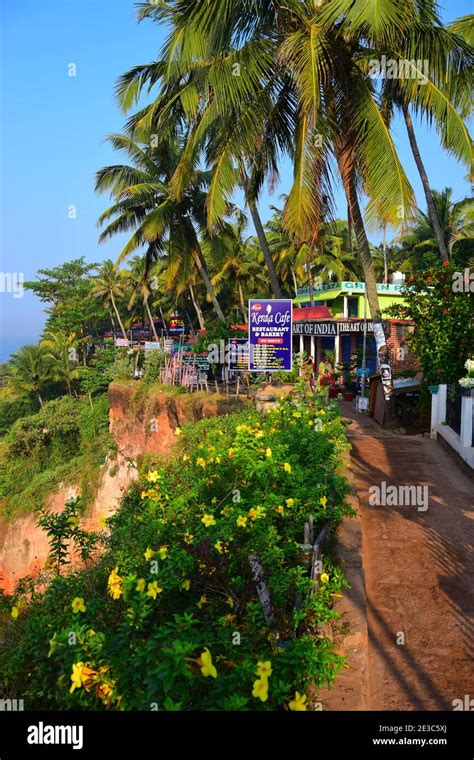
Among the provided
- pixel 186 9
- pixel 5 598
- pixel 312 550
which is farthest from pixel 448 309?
pixel 5 598

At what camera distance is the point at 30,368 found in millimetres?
33312

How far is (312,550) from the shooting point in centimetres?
427

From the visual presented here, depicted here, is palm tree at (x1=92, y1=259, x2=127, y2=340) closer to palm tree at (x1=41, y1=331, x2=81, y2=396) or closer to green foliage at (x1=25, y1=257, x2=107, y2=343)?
green foliage at (x1=25, y1=257, x2=107, y2=343)

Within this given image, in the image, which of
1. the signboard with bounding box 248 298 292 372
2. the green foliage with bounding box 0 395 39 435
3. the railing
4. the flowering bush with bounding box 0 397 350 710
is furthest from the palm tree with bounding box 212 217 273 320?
the flowering bush with bounding box 0 397 350 710

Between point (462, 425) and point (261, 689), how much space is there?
7882 mm

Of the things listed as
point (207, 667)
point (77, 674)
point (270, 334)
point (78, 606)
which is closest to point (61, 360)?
point (270, 334)

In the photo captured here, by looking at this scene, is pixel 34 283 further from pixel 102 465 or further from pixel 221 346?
pixel 221 346

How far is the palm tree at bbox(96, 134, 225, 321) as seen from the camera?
20047mm

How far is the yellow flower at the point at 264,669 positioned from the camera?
265 centimetres

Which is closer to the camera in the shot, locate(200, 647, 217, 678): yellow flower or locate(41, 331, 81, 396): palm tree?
locate(200, 647, 217, 678): yellow flower

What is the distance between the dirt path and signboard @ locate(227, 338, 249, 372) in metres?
5.15

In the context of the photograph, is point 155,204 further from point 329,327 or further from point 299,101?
point 299,101

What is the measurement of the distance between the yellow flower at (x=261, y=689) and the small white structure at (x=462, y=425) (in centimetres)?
733

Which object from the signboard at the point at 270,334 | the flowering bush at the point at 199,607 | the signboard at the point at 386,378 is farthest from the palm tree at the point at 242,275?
the flowering bush at the point at 199,607
